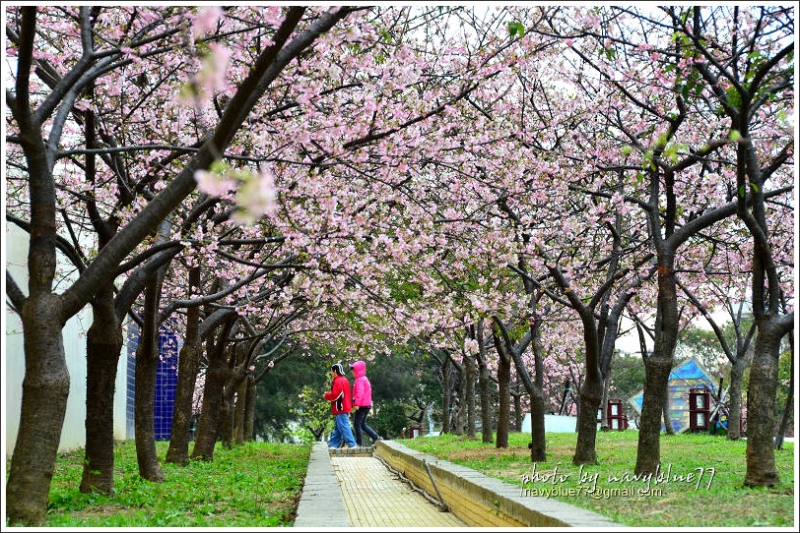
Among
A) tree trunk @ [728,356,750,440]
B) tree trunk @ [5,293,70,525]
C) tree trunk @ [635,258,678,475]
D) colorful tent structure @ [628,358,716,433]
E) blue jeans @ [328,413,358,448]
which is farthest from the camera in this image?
colorful tent structure @ [628,358,716,433]

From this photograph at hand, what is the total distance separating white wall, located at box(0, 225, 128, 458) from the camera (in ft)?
44.0

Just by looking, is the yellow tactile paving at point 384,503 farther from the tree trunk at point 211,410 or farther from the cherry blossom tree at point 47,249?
the cherry blossom tree at point 47,249

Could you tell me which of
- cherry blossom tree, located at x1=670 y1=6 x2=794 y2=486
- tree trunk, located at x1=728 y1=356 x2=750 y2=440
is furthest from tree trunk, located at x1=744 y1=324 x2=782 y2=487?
tree trunk, located at x1=728 y1=356 x2=750 y2=440

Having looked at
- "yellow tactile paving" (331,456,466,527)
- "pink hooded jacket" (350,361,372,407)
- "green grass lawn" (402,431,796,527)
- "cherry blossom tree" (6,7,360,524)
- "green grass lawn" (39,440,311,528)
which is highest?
"cherry blossom tree" (6,7,360,524)

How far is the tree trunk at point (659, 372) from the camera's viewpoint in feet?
32.3

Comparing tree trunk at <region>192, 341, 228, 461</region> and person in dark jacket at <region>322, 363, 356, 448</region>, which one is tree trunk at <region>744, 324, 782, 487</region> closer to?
tree trunk at <region>192, 341, 228, 461</region>

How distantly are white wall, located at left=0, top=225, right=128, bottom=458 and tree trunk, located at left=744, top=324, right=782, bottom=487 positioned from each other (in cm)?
705

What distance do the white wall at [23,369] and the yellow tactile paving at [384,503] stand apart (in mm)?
3927

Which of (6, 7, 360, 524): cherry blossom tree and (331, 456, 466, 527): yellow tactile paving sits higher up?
(6, 7, 360, 524): cherry blossom tree

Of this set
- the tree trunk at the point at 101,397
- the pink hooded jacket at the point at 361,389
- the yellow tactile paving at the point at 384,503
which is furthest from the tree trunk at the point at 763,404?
the pink hooded jacket at the point at 361,389

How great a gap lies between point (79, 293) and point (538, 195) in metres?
6.40

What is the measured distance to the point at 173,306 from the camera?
34.4ft

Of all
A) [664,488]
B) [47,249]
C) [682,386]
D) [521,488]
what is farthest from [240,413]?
[682,386]

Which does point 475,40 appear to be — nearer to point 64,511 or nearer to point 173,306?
point 173,306
